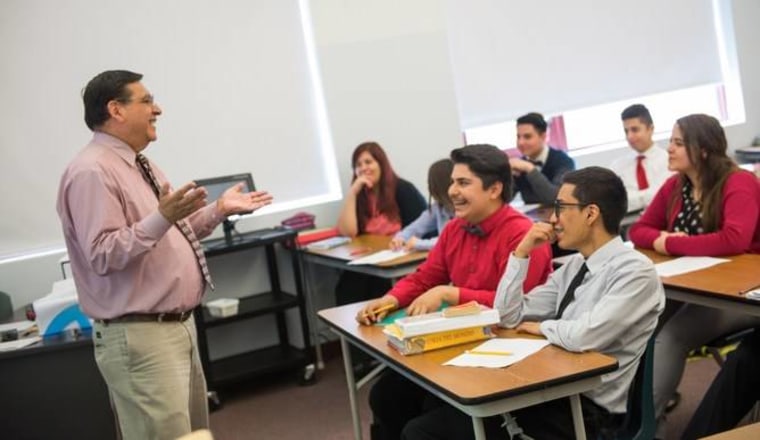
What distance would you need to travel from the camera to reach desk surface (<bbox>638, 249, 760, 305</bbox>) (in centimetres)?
245

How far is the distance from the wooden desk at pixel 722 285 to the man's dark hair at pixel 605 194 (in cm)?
46

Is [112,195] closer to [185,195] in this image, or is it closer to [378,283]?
[185,195]

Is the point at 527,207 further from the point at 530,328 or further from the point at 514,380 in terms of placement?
the point at 514,380

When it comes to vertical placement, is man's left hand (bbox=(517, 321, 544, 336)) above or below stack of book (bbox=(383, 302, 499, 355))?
below

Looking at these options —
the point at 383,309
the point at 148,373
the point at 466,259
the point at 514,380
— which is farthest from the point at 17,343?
the point at 514,380

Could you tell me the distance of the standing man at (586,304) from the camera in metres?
2.09

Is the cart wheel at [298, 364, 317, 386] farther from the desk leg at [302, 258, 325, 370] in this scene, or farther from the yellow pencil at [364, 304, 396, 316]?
the yellow pencil at [364, 304, 396, 316]

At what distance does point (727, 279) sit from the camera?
2623 millimetres

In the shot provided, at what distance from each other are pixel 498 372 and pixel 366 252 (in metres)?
2.40

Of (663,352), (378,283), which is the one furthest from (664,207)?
(378,283)

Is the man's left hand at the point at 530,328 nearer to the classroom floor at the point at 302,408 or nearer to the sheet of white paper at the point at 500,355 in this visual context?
the sheet of white paper at the point at 500,355

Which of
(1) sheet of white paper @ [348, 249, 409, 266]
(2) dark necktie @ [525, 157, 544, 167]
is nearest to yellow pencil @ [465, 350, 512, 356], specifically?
(1) sheet of white paper @ [348, 249, 409, 266]

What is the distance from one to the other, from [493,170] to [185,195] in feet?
3.70

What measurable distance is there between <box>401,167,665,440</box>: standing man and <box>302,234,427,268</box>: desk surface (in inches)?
49.3
